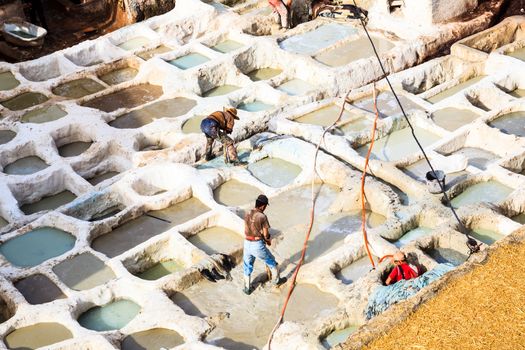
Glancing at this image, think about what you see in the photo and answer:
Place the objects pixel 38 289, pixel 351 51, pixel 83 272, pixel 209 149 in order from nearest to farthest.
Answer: pixel 38 289 < pixel 83 272 < pixel 209 149 < pixel 351 51

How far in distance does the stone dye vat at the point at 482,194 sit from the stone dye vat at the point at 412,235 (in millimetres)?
918

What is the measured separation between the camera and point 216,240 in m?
15.9

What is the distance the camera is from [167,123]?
19016 mm

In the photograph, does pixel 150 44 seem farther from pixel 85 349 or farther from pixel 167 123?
pixel 85 349

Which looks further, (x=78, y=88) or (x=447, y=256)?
(x=78, y=88)

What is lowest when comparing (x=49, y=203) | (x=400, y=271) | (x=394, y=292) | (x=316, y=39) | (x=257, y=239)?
(x=49, y=203)

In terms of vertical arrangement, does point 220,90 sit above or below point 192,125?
below

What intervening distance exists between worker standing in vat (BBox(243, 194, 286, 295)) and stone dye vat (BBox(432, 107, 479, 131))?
6.25m

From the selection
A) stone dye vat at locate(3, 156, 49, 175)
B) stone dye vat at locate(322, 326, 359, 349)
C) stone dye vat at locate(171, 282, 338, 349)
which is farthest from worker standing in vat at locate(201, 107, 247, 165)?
stone dye vat at locate(322, 326, 359, 349)

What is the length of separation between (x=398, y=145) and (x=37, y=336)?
8292 mm

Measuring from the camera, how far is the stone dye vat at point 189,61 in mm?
21427

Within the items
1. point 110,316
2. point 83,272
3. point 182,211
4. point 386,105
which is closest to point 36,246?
point 83,272

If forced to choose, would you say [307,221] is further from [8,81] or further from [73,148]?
[8,81]

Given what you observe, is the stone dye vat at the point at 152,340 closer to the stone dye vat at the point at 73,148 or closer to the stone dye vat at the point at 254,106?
the stone dye vat at the point at 73,148
